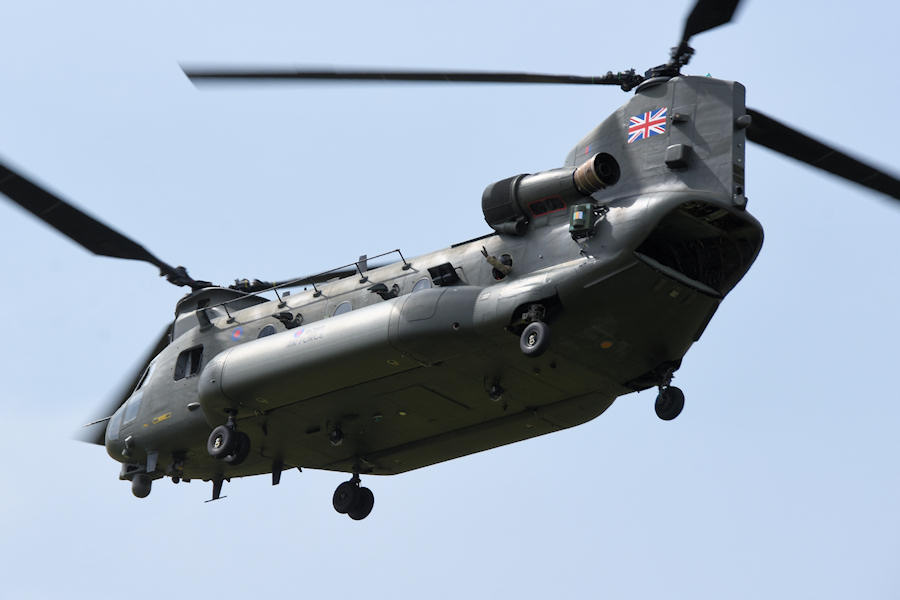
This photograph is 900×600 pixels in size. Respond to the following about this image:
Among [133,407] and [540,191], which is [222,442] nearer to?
[133,407]

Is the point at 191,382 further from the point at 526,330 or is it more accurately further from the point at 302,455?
the point at 526,330

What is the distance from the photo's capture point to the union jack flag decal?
3005cm

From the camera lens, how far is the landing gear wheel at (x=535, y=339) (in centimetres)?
2855

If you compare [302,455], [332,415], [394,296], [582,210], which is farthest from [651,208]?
[302,455]

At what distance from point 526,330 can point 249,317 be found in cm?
830

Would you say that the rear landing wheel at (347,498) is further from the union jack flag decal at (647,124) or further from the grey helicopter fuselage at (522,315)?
the union jack flag decal at (647,124)

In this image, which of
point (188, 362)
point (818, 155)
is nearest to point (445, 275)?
point (188, 362)

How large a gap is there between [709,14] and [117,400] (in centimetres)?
1786

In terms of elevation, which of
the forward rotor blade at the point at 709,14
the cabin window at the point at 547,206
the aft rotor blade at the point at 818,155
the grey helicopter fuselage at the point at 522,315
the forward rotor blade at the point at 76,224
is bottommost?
the grey helicopter fuselage at the point at 522,315

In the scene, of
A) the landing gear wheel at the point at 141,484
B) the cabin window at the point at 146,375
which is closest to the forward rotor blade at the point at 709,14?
the cabin window at the point at 146,375

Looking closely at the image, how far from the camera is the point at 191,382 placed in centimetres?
3519

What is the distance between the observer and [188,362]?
35.6 meters

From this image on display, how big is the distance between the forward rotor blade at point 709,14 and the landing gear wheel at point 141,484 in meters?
16.0

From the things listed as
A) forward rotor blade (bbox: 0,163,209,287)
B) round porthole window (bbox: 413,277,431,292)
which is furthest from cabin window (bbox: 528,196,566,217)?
forward rotor blade (bbox: 0,163,209,287)
